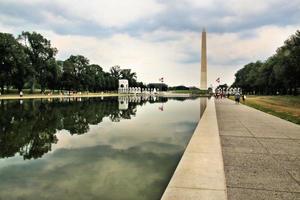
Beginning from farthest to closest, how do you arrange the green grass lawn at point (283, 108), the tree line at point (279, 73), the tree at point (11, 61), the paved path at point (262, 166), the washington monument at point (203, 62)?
the washington monument at point (203, 62) → the tree at point (11, 61) → the tree line at point (279, 73) → the green grass lawn at point (283, 108) → the paved path at point (262, 166)

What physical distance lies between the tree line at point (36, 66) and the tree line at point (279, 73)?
4885 cm

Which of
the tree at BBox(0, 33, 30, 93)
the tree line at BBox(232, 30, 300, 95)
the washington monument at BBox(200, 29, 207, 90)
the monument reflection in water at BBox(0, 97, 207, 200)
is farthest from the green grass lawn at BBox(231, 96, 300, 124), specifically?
the tree at BBox(0, 33, 30, 93)

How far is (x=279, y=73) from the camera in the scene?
54375mm

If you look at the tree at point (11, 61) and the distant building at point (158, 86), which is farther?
the distant building at point (158, 86)

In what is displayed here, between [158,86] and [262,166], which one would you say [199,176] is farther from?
[158,86]

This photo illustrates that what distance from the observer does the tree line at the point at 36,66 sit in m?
56.7

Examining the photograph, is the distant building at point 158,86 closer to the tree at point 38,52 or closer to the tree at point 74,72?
the tree at point 74,72

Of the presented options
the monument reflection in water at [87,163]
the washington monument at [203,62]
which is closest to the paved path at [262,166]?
the monument reflection in water at [87,163]

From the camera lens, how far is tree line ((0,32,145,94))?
56.7m

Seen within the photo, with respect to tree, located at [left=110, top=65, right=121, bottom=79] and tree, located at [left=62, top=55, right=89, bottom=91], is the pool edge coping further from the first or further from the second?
tree, located at [left=110, top=65, right=121, bottom=79]

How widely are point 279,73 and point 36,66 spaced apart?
5298cm

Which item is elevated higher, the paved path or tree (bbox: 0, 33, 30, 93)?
tree (bbox: 0, 33, 30, 93)

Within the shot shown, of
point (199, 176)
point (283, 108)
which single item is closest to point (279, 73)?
point (283, 108)

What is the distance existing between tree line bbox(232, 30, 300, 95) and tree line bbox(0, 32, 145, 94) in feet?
160
